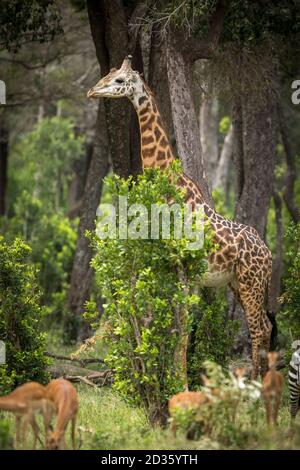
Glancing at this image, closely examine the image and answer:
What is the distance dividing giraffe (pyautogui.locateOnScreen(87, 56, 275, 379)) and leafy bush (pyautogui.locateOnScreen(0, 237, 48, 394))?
1.95 m

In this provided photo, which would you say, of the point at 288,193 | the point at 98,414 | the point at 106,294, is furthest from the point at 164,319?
the point at 288,193

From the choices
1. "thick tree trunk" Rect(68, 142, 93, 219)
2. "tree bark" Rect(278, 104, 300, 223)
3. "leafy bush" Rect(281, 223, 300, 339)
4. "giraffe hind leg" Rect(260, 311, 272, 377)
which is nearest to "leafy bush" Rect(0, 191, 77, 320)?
"thick tree trunk" Rect(68, 142, 93, 219)

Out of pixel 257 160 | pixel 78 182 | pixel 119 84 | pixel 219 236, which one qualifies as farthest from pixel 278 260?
pixel 78 182

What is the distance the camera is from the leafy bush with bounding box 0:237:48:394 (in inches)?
472

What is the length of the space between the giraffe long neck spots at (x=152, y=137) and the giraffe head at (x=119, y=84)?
199 millimetres

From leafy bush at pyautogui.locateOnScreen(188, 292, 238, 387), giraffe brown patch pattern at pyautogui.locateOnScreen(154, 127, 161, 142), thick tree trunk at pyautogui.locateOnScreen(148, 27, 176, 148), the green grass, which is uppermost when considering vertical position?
thick tree trunk at pyautogui.locateOnScreen(148, 27, 176, 148)

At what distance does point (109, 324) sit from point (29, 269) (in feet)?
5.76

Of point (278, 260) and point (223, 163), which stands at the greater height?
point (223, 163)

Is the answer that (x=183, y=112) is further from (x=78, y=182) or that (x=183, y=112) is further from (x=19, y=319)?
(x=78, y=182)

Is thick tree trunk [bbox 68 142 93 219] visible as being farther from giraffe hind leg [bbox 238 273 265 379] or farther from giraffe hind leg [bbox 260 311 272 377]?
giraffe hind leg [bbox 238 273 265 379]

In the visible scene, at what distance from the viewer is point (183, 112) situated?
1364 cm

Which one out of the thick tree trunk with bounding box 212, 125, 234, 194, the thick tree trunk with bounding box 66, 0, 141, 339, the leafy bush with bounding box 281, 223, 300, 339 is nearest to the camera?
the leafy bush with bounding box 281, 223, 300, 339

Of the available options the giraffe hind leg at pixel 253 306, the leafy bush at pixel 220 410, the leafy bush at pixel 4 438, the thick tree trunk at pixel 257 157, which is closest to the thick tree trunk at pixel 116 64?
the giraffe hind leg at pixel 253 306

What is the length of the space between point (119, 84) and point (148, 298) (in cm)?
336
